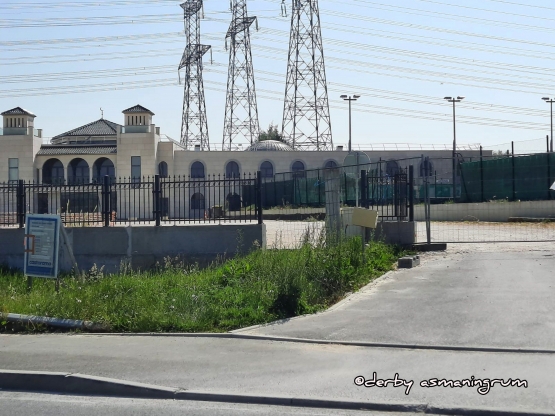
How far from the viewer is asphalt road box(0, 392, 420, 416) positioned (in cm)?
706

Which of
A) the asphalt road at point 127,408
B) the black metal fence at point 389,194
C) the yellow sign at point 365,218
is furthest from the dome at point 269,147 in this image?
the asphalt road at point 127,408

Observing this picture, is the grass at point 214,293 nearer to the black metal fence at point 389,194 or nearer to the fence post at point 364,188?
the fence post at point 364,188

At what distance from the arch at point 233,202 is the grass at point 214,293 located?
2.76 meters

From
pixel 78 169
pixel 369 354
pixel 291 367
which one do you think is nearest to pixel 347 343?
pixel 369 354

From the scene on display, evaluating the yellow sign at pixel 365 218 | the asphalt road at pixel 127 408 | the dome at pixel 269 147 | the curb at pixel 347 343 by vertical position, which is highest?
the dome at pixel 269 147

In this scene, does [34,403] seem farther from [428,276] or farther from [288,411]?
[428,276]

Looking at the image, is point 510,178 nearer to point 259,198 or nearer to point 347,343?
point 259,198

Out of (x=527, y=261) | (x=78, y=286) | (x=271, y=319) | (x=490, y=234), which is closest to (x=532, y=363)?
(x=271, y=319)

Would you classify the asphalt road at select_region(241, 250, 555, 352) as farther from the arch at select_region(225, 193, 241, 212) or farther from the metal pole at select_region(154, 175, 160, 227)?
the metal pole at select_region(154, 175, 160, 227)

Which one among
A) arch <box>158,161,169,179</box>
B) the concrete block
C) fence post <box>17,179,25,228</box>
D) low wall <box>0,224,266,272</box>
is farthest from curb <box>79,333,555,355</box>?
arch <box>158,161,169,179</box>

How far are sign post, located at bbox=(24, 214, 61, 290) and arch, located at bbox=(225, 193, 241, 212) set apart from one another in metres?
5.12

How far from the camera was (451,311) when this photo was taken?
426 inches

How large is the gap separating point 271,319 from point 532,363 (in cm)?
443

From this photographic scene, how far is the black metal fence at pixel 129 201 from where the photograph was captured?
17.4 metres
